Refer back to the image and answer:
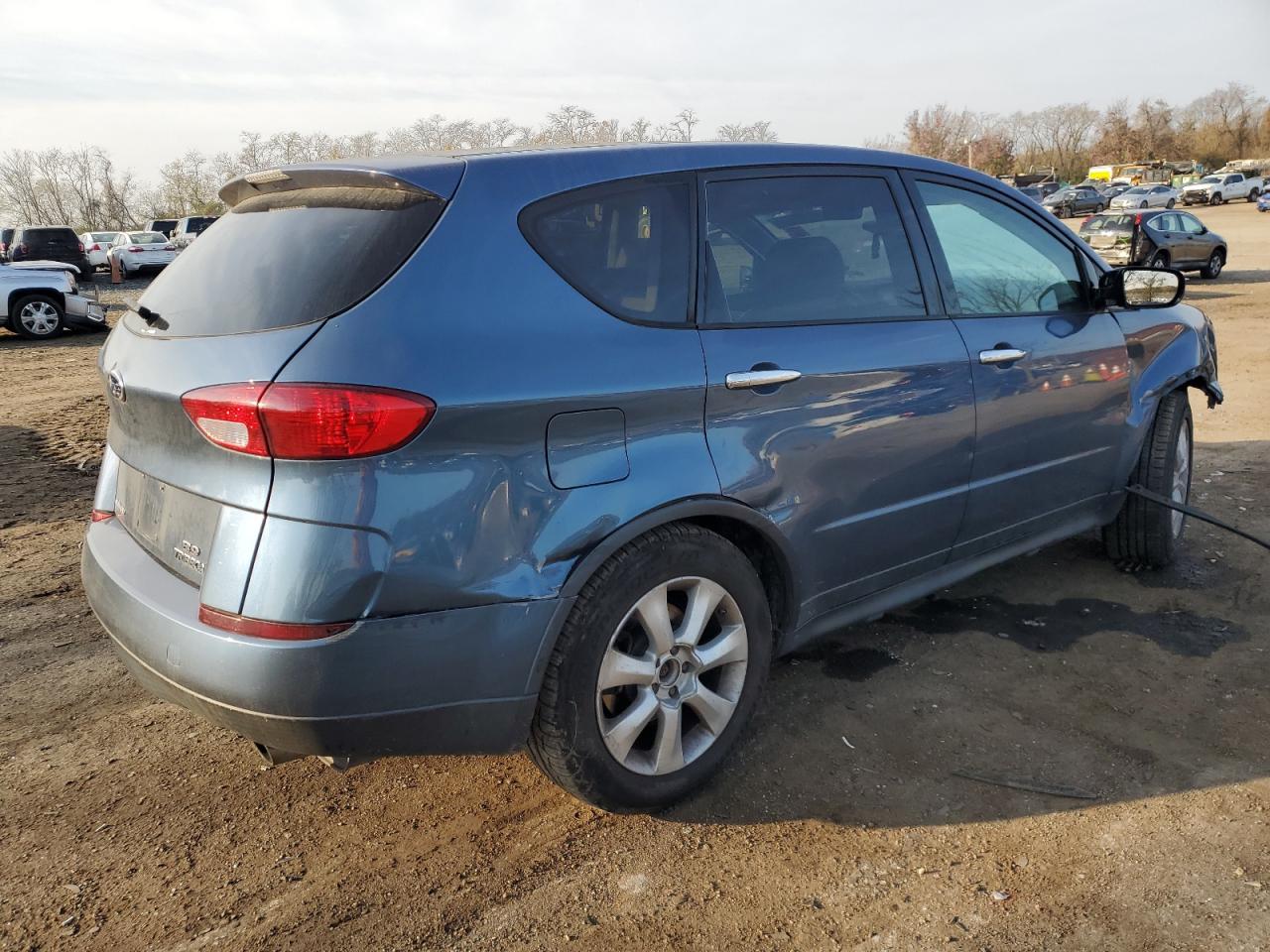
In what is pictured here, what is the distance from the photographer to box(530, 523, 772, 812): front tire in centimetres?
239

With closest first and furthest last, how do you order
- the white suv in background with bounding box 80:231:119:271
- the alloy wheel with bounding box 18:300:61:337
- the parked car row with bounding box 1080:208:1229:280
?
the alloy wheel with bounding box 18:300:61:337
the parked car row with bounding box 1080:208:1229:280
the white suv in background with bounding box 80:231:119:271

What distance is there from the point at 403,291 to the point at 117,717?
6.79 ft

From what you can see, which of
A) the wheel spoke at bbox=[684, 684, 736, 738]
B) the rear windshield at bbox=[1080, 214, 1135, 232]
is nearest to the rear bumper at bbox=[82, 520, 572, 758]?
the wheel spoke at bbox=[684, 684, 736, 738]

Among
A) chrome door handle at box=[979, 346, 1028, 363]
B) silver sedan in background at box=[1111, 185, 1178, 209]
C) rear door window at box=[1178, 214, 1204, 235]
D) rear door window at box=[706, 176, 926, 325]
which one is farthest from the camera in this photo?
silver sedan in background at box=[1111, 185, 1178, 209]

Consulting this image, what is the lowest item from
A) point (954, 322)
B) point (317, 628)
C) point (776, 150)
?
point (317, 628)

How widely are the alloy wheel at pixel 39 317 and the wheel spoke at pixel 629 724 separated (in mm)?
16138

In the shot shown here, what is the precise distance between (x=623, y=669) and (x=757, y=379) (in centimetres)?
88

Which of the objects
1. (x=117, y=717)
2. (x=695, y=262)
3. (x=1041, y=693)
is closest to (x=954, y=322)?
(x=695, y=262)

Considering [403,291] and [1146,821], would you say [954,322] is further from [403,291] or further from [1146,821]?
[403,291]

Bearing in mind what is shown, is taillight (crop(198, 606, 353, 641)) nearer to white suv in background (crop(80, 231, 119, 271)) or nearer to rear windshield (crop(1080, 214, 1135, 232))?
rear windshield (crop(1080, 214, 1135, 232))

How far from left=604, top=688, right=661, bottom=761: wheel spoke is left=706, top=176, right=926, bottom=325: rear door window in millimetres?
1073

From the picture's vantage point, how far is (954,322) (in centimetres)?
332

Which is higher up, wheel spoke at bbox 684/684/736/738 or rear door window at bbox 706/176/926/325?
rear door window at bbox 706/176/926/325

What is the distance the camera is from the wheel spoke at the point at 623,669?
2451mm
